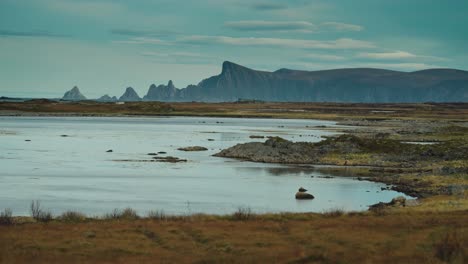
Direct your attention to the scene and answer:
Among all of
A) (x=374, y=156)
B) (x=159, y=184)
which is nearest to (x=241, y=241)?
(x=159, y=184)

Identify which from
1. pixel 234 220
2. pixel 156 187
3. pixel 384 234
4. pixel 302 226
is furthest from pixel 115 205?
pixel 384 234

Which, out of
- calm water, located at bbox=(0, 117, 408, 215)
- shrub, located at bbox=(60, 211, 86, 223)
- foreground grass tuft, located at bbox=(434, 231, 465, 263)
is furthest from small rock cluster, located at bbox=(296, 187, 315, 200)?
foreground grass tuft, located at bbox=(434, 231, 465, 263)

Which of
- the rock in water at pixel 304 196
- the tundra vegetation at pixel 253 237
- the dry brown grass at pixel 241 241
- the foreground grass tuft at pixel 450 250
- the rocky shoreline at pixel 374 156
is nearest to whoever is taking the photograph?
the foreground grass tuft at pixel 450 250

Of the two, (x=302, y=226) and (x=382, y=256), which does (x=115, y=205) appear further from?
(x=382, y=256)

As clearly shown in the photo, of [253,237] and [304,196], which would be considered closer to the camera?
[253,237]

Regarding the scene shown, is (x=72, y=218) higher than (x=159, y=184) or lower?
higher

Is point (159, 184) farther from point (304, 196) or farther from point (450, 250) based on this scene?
point (450, 250)

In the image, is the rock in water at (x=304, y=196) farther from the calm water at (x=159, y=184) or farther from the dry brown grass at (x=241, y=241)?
the dry brown grass at (x=241, y=241)

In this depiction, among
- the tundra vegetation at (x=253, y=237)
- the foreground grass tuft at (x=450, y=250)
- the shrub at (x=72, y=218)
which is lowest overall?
the shrub at (x=72, y=218)

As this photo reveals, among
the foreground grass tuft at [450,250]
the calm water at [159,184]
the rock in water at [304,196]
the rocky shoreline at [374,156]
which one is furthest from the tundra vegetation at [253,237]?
the rocky shoreline at [374,156]

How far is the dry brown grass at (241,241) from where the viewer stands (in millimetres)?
26750

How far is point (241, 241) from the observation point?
97.8ft

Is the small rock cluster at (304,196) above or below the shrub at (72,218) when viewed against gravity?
below

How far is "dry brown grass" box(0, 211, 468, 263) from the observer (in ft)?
87.8
